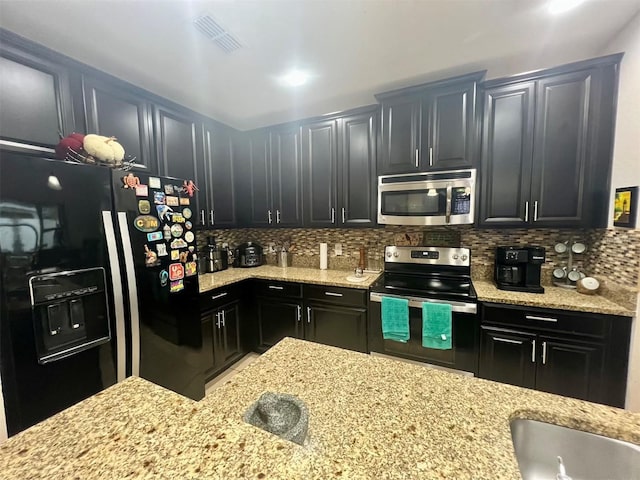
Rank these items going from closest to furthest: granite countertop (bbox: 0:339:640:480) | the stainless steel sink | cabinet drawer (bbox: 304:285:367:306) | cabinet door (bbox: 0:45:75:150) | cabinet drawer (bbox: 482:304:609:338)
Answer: granite countertop (bbox: 0:339:640:480) → the stainless steel sink → cabinet door (bbox: 0:45:75:150) → cabinet drawer (bbox: 482:304:609:338) → cabinet drawer (bbox: 304:285:367:306)

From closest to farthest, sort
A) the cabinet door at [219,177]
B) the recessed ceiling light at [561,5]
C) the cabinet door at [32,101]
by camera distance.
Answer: the recessed ceiling light at [561,5]
the cabinet door at [32,101]
the cabinet door at [219,177]

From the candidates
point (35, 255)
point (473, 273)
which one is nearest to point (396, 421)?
point (35, 255)

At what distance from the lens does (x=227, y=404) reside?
0.77 m

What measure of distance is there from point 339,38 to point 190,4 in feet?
2.71

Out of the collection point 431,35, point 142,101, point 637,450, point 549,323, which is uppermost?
point 431,35

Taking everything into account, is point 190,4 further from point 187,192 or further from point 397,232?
point 397,232

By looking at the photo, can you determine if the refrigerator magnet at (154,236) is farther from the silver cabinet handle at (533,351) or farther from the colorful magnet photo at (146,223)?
the silver cabinet handle at (533,351)

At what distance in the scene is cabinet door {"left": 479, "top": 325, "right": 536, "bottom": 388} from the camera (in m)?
1.81

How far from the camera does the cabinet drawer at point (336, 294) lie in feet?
7.55

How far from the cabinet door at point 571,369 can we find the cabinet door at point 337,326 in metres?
1.25

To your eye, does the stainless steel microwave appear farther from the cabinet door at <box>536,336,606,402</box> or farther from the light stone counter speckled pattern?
the cabinet door at <box>536,336,606,402</box>

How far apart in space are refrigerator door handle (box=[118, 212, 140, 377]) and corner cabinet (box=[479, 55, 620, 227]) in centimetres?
250

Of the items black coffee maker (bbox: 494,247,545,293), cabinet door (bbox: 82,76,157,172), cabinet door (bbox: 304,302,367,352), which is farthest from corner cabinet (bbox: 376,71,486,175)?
cabinet door (bbox: 82,76,157,172)

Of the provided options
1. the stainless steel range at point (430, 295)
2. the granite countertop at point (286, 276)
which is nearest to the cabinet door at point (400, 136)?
the stainless steel range at point (430, 295)
